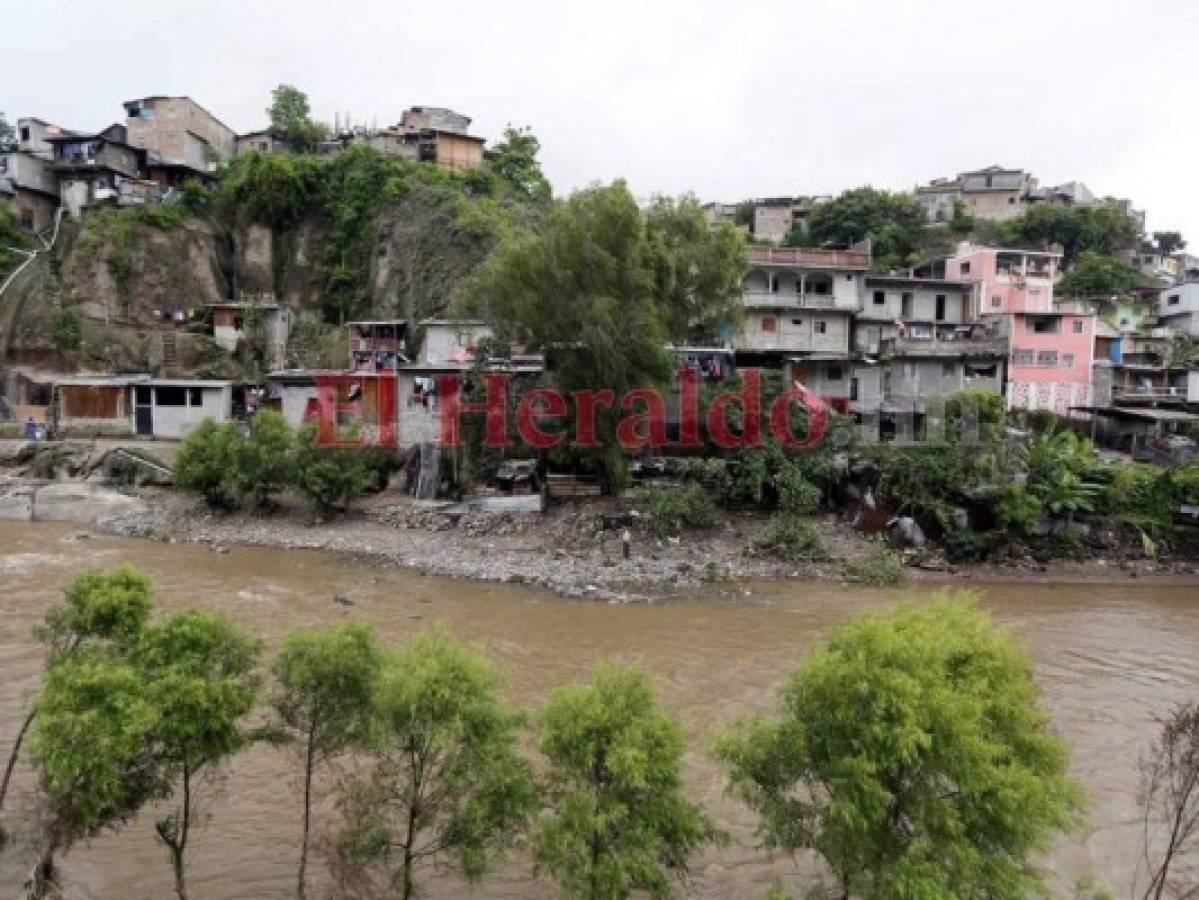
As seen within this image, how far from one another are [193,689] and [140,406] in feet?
111

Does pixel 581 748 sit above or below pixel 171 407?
below

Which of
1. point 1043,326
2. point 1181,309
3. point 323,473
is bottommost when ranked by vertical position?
point 323,473

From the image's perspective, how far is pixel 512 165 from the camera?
52938 mm

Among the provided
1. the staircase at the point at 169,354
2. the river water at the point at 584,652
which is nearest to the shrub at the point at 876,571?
the river water at the point at 584,652

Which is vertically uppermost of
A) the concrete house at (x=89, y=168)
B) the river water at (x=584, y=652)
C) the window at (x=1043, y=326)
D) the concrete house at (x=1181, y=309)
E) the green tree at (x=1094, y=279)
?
the concrete house at (x=89, y=168)

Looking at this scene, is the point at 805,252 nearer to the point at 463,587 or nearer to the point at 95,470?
the point at 463,587

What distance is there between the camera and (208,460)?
27.6m

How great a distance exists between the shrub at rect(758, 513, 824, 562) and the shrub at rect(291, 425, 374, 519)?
1415 cm

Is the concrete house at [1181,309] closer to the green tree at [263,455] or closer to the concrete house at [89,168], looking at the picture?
the green tree at [263,455]

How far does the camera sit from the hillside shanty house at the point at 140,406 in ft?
117

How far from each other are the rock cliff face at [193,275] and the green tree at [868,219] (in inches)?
1143

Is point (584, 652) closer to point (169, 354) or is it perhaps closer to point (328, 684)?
point (328, 684)

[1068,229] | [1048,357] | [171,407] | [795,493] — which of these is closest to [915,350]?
[1048,357]

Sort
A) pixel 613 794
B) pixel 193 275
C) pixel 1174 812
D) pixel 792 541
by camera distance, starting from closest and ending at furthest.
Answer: pixel 613 794 < pixel 1174 812 < pixel 792 541 < pixel 193 275
